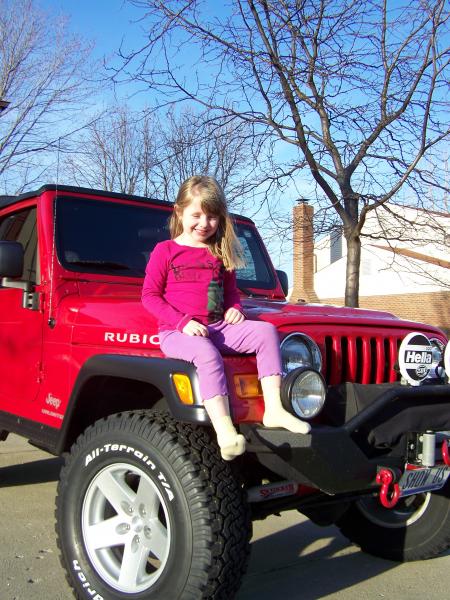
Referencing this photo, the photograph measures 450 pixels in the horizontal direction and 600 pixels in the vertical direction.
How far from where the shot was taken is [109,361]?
117 inches

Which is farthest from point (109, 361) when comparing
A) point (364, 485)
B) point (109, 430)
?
point (364, 485)

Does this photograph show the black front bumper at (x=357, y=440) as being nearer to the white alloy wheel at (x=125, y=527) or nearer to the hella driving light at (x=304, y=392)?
the hella driving light at (x=304, y=392)

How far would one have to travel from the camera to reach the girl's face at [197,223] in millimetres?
3117

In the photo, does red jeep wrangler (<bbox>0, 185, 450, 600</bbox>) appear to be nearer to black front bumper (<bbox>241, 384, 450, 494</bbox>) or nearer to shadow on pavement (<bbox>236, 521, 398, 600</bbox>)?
black front bumper (<bbox>241, 384, 450, 494</bbox>)

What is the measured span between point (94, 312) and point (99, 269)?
0.59m

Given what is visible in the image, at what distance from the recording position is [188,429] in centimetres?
273

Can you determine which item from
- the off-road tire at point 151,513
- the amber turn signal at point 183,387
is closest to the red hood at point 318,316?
the amber turn signal at point 183,387

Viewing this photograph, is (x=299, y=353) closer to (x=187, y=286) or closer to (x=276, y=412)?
(x=276, y=412)

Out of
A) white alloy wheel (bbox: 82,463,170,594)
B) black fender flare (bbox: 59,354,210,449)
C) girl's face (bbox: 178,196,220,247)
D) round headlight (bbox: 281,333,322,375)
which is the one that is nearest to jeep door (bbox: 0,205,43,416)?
black fender flare (bbox: 59,354,210,449)

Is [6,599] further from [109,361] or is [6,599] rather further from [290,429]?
[290,429]

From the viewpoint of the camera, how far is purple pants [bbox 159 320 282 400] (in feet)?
8.43

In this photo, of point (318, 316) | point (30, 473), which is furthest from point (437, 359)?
point (30, 473)

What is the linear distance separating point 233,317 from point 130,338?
496 millimetres

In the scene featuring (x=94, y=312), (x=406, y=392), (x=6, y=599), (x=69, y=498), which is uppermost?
(x=94, y=312)
